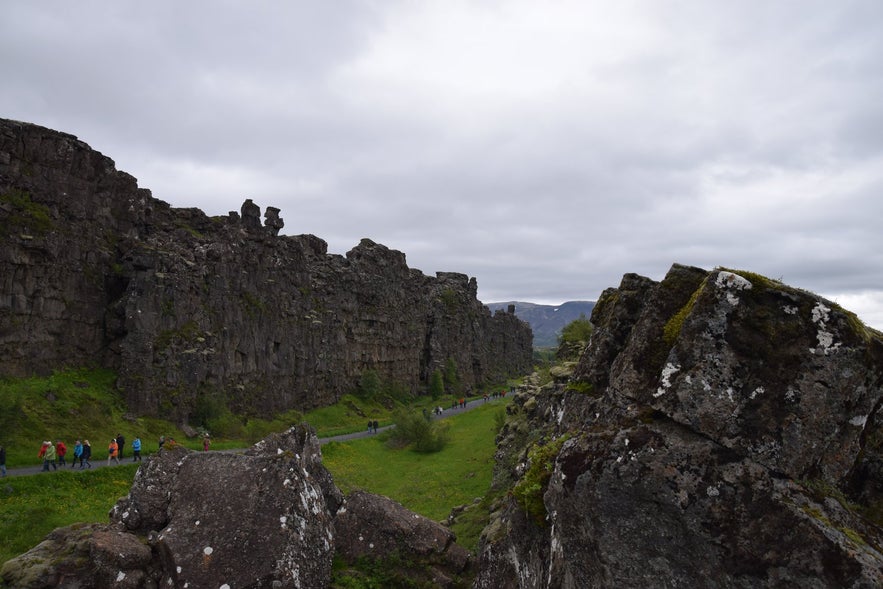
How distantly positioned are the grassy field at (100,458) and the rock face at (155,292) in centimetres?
257

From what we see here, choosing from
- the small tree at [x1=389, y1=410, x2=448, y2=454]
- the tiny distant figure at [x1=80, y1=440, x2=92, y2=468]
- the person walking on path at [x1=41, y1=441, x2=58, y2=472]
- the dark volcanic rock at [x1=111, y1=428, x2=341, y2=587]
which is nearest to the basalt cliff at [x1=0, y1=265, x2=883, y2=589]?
the dark volcanic rock at [x1=111, y1=428, x2=341, y2=587]

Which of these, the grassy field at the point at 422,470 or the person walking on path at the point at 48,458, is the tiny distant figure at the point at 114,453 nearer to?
the person walking on path at the point at 48,458

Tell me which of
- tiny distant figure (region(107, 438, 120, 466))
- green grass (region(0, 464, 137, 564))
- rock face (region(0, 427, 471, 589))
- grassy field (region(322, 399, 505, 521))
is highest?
rock face (region(0, 427, 471, 589))

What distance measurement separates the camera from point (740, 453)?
7.06 metres

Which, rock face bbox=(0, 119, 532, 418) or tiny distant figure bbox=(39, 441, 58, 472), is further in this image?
rock face bbox=(0, 119, 532, 418)

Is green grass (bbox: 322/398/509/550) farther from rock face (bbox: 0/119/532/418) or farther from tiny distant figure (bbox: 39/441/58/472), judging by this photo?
tiny distant figure (bbox: 39/441/58/472)

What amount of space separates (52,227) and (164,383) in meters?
15.1

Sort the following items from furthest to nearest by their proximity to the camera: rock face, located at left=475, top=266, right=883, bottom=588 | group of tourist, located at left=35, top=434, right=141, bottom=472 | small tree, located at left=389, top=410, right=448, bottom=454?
small tree, located at left=389, top=410, right=448, bottom=454, group of tourist, located at left=35, top=434, right=141, bottom=472, rock face, located at left=475, top=266, right=883, bottom=588

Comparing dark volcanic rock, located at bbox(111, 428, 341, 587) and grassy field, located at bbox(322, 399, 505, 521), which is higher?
dark volcanic rock, located at bbox(111, 428, 341, 587)

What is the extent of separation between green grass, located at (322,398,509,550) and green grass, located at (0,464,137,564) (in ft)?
40.4

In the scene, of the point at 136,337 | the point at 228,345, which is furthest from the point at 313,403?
the point at 136,337

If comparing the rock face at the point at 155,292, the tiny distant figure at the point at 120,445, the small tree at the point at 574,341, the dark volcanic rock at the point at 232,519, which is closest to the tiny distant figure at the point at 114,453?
the tiny distant figure at the point at 120,445

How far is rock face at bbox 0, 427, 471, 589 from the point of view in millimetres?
10562

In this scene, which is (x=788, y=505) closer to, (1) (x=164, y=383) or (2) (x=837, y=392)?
(2) (x=837, y=392)
